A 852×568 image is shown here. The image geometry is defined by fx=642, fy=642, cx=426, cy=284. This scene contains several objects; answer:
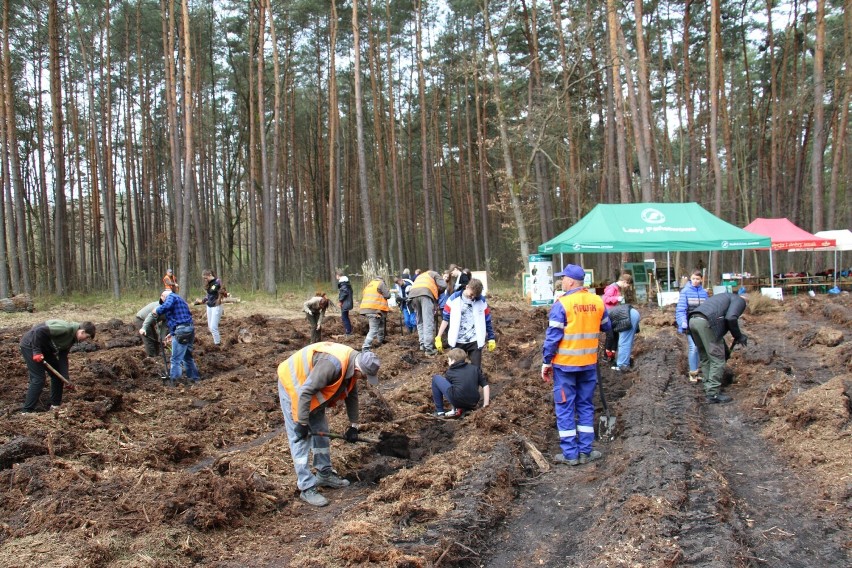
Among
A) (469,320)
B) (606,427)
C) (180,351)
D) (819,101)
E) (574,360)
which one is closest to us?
(574,360)

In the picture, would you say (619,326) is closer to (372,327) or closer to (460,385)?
(460,385)

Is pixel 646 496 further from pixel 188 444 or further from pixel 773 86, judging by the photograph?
pixel 773 86

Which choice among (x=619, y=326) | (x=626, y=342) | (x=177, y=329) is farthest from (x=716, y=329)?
(x=177, y=329)

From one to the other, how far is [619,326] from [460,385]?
3.29m

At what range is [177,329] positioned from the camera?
387 inches

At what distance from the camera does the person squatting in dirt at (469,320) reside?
785cm

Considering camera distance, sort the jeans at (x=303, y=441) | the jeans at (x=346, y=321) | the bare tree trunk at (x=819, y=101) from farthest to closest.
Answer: the bare tree trunk at (x=819, y=101)
the jeans at (x=346, y=321)
the jeans at (x=303, y=441)

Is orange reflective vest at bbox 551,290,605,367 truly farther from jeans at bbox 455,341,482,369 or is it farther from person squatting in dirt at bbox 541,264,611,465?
jeans at bbox 455,341,482,369

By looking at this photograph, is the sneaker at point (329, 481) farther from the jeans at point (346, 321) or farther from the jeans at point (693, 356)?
the jeans at point (346, 321)

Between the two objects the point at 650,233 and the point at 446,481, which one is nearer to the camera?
the point at 446,481

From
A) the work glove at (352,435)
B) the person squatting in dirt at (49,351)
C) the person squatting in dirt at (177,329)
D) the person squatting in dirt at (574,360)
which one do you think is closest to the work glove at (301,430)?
the work glove at (352,435)

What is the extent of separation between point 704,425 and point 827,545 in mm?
3076

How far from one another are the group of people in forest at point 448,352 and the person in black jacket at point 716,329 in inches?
0.5

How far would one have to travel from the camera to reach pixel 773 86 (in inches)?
1118
